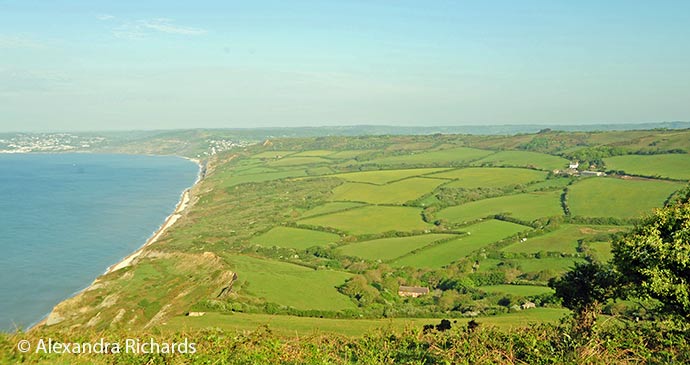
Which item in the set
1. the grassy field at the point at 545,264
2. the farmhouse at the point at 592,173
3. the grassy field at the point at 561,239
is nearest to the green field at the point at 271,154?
the farmhouse at the point at 592,173

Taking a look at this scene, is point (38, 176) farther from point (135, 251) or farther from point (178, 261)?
point (178, 261)

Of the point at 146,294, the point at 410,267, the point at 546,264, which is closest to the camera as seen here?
the point at 146,294

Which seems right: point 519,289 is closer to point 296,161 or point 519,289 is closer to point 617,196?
point 617,196

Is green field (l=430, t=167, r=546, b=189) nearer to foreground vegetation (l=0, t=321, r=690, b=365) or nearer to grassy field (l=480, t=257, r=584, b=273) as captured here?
grassy field (l=480, t=257, r=584, b=273)

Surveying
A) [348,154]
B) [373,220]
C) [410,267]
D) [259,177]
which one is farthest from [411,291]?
[348,154]

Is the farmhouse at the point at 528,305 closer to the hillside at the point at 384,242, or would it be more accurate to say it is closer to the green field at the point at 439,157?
the hillside at the point at 384,242

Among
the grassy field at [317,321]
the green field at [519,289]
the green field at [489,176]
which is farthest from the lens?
the green field at [489,176]
